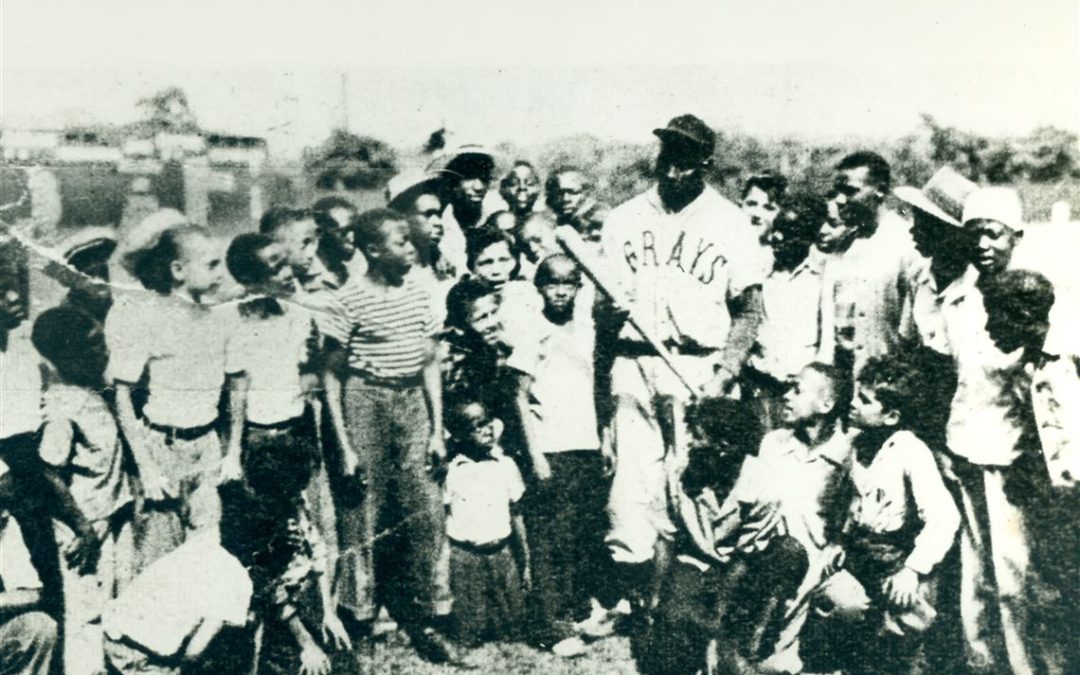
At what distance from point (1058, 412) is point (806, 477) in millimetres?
1006

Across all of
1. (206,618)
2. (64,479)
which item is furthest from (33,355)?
(206,618)

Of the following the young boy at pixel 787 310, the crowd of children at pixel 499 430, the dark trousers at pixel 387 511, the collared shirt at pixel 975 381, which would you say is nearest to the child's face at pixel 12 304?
the crowd of children at pixel 499 430

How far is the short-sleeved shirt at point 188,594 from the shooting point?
5.45 meters

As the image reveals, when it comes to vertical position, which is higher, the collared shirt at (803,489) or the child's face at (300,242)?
the child's face at (300,242)

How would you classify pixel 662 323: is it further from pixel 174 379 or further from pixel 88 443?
pixel 88 443

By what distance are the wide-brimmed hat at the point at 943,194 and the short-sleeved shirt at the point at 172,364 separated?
8.75 feet

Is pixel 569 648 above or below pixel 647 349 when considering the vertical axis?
below

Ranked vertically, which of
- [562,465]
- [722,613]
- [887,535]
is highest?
[562,465]

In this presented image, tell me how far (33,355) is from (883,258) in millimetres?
3273

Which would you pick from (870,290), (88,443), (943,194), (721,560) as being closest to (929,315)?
(870,290)

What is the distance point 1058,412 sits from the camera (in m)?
5.53

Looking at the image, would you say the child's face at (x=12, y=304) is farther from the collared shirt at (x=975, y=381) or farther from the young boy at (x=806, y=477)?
the collared shirt at (x=975, y=381)

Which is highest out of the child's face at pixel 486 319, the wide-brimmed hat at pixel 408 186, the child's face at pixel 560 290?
the wide-brimmed hat at pixel 408 186

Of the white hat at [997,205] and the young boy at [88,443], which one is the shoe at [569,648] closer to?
the young boy at [88,443]
